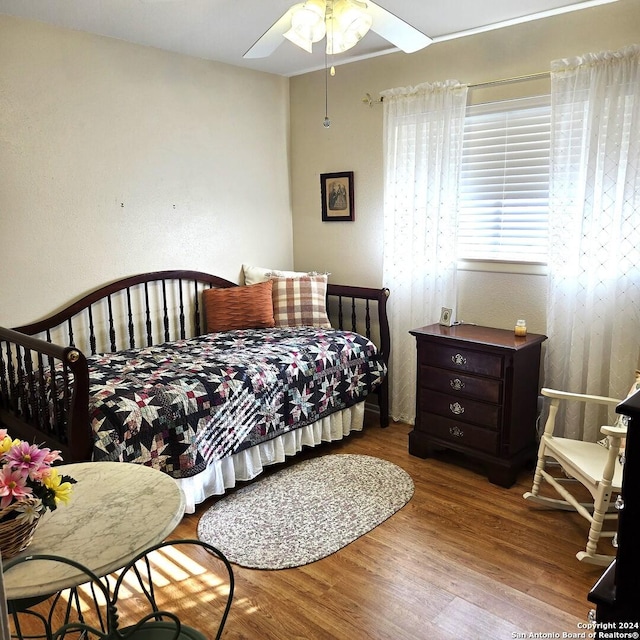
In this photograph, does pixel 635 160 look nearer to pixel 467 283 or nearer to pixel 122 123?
pixel 467 283

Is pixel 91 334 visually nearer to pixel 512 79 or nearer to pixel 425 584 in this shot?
pixel 425 584

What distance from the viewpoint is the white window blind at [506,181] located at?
3.07 meters

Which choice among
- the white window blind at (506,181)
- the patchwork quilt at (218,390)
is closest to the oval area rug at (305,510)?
the patchwork quilt at (218,390)

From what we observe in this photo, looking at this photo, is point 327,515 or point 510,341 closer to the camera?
point 327,515

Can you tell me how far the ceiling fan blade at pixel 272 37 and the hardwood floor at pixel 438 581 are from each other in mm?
2093

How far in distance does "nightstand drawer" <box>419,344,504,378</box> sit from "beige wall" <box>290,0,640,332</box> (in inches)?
16.1

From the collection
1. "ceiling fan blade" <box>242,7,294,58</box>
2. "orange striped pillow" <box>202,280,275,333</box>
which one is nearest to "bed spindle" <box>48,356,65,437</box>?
"orange striped pillow" <box>202,280,275,333</box>

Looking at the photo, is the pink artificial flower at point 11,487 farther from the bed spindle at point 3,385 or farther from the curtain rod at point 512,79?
the curtain rod at point 512,79

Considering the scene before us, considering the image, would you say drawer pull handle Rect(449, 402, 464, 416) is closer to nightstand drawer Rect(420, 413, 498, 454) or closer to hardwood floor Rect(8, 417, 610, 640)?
nightstand drawer Rect(420, 413, 498, 454)

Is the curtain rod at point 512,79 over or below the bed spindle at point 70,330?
over

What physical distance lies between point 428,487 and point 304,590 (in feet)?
3.28

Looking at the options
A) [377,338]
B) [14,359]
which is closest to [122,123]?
[14,359]

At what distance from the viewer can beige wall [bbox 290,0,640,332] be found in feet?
9.45

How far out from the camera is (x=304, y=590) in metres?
2.13
